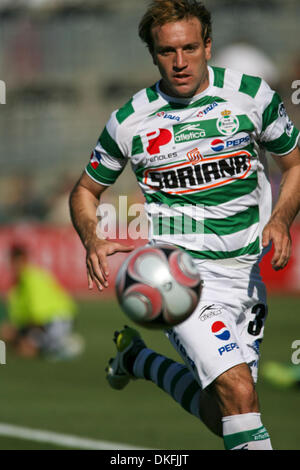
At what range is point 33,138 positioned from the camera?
89.6ft

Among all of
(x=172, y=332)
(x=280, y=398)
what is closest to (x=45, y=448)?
(x=172, y=332)

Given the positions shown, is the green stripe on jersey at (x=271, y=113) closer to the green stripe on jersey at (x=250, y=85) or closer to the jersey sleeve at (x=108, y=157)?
the green stripe on jersey at (x=250, y=85)

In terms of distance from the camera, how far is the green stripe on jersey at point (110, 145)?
5.97 metres

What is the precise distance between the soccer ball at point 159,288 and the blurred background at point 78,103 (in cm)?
742

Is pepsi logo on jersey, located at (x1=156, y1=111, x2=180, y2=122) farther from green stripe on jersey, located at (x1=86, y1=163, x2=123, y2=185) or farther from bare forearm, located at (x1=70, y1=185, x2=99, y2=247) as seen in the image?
bare forearm, located at (x1=70, y1=185, x2=99, y2=247)

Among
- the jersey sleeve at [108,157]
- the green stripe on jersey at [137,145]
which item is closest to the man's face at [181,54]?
the green stripe on jersey at [137,145]

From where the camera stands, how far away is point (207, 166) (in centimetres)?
579

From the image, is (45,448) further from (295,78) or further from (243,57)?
(295,78)

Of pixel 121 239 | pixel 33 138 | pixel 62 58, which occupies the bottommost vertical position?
pixel 121 239

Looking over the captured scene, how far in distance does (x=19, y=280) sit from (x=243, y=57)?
842 cm

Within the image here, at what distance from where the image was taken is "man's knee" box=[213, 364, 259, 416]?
535 cm

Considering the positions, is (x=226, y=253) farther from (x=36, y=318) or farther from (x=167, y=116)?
(x=36, y=318)

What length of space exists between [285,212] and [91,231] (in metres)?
1.15

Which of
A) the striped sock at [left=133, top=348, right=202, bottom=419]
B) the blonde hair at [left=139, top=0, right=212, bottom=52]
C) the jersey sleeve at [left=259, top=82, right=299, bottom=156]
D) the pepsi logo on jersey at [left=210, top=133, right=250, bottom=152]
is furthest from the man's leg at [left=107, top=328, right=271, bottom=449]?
the blonde hair at [left=139, top=0, right=212, bottom=52]
